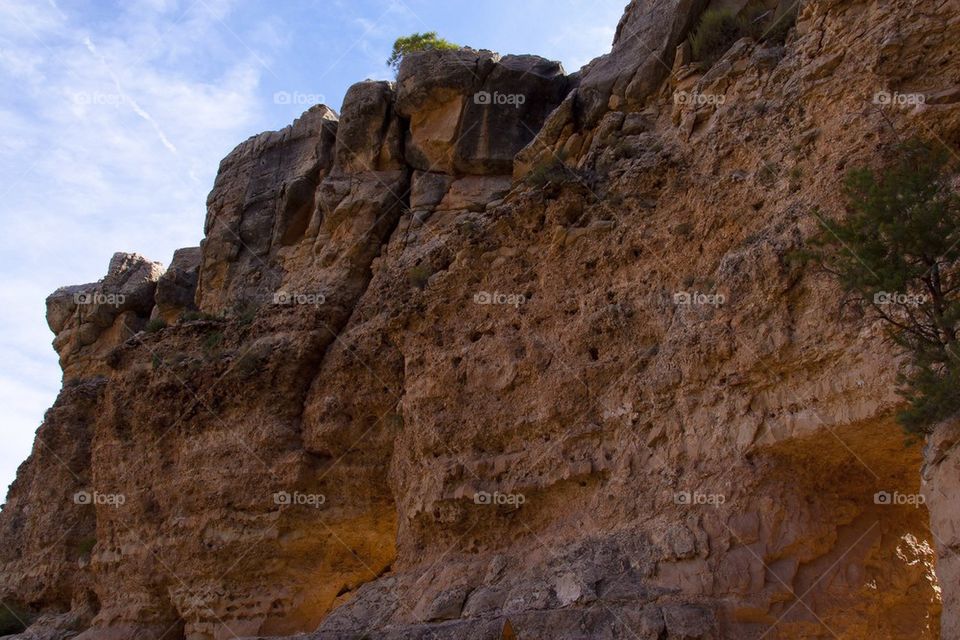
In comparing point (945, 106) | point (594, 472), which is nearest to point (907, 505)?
point (594, 472)

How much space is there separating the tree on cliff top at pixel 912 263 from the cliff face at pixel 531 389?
1.72 feet

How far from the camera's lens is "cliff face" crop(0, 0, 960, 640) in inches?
415

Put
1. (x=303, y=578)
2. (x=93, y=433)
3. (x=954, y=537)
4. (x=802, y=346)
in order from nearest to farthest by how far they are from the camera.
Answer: (x=954, y=537), (x=802, y=346), (x=303, y=578), (x=93, y=433)

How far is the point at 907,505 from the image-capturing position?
35.6 ft

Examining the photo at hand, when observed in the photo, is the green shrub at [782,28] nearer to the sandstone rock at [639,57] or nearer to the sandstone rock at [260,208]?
the sandstone rock at [639,57]

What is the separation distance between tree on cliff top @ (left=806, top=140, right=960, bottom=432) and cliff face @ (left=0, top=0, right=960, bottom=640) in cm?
52

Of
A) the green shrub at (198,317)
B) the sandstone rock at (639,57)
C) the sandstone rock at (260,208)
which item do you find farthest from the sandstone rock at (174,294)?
the sandstone rock at (639,57)

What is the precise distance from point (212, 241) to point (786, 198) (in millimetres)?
16246

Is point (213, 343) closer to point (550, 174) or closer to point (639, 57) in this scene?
point (550, 174)

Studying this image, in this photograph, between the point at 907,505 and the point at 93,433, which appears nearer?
the point at 907,505

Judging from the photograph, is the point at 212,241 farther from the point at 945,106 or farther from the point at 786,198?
the point at 945,106

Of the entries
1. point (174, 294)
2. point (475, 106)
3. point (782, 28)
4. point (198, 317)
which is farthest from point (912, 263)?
point (174, 294)

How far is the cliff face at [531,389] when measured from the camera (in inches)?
415

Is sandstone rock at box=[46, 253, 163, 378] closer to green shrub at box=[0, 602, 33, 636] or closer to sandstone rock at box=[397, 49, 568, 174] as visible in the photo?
green shrub at box=[0, 602, 33, 636]
